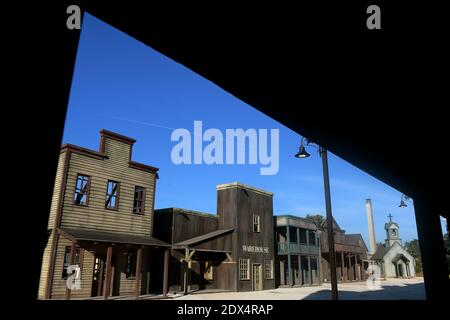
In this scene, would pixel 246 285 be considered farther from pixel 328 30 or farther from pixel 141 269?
pixel 328 30

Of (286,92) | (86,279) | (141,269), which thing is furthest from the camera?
(141,269)

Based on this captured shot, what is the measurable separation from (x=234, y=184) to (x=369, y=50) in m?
25.7

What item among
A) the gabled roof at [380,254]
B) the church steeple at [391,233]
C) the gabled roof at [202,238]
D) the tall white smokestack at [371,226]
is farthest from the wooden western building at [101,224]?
the tall white smokestack at [371,226]

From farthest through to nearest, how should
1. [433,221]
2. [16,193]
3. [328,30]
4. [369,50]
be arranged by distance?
1. [433,221]
2. [369,50]
3. [328,30]
4. [16,193]

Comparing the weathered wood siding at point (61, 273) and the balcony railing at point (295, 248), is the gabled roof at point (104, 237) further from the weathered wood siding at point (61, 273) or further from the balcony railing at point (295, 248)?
the balcony railing at point (295, 248)

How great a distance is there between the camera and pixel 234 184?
27.8 metres

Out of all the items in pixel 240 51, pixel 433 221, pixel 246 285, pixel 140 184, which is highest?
pixel 140 184

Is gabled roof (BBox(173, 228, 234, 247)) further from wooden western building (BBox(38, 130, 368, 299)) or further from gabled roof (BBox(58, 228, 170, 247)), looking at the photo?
gabled roof (BBox(58, 228, 170, 247))

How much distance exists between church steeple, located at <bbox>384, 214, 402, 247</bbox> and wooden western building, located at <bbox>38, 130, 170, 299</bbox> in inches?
2100

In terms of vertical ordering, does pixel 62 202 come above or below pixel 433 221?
above

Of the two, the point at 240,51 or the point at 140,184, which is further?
the point at 140,184

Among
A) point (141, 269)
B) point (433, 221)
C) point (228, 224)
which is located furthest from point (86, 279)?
point (433, 221)

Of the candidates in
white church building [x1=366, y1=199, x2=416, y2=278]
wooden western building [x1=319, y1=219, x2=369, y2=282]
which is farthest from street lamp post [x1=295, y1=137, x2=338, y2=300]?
white church building [x1=366, y1=199, x2=416, y2=278]

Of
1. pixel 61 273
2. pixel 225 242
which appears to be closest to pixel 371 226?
pixel 225 242
